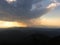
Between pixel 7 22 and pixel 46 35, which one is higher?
pixel 7 22

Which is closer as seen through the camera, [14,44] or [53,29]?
[14,44]

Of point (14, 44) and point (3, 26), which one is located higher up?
point (3, 26)

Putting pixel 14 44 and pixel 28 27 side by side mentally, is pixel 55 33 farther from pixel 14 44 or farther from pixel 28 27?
pixel 14 44

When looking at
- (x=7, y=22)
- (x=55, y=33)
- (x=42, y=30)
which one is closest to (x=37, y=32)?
(x=42, y=30)

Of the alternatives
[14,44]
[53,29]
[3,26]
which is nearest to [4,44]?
[14,44]

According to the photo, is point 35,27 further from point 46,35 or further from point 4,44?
point 4,44

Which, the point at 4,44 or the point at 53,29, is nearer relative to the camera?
the point at 4,44
